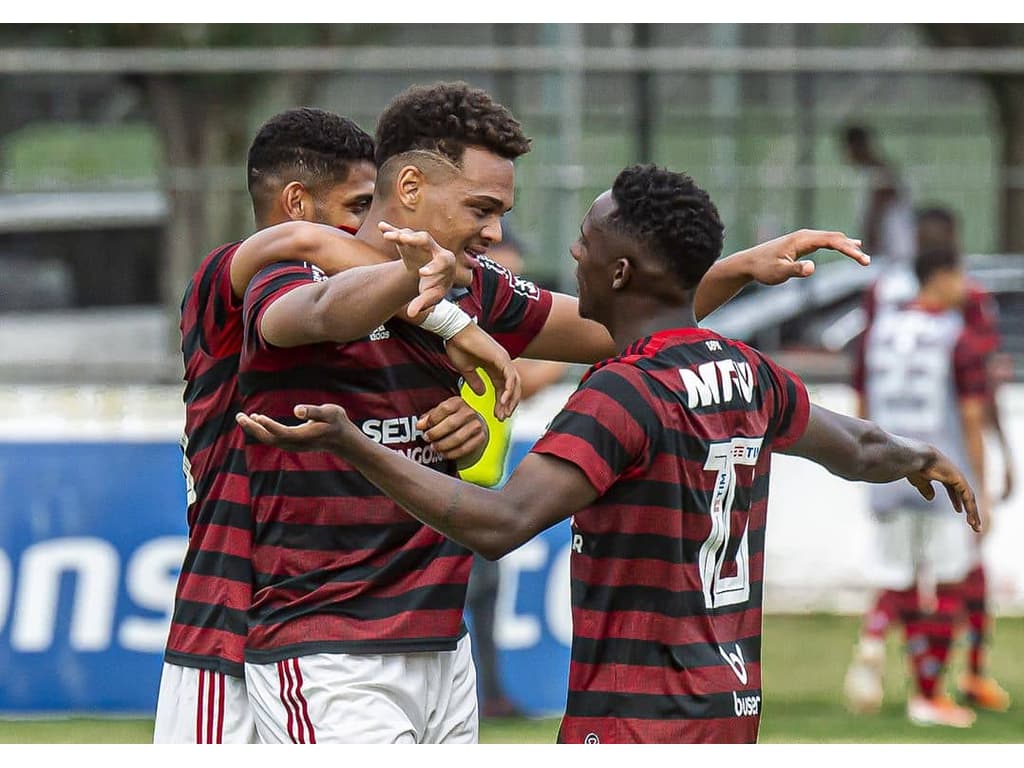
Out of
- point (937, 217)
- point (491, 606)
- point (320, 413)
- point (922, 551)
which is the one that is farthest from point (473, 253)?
point (937, 217)

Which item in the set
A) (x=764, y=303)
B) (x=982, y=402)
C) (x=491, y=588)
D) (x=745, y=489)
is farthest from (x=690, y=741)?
(x=764, y=303)

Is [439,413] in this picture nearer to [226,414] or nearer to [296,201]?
[226,414]

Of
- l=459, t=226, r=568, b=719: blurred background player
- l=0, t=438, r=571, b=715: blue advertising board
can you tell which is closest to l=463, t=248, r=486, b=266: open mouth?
l=459, t=226, r=568, b=719: blurred background player

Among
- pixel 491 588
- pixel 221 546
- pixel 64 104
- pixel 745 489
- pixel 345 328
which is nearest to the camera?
pixel 345 328

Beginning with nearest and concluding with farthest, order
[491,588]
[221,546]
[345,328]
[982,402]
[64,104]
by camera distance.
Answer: [345,328], [221,546], [491,588], [982,402], [64,104]

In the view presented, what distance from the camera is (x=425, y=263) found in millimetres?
2785

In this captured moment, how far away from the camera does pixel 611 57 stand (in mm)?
9930

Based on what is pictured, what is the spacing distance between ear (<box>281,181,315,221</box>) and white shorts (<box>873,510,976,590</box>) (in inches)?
187

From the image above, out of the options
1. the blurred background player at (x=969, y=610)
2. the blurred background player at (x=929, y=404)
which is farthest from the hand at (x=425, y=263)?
the blurred background player at (x=929, y=404)

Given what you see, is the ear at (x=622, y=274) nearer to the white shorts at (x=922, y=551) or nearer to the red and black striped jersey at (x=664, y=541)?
the red and black striped jersey at (x=664, y=541)

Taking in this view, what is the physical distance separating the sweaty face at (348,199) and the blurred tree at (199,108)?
6350 mm

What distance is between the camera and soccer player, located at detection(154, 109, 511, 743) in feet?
11.0

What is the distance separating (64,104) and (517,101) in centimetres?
269

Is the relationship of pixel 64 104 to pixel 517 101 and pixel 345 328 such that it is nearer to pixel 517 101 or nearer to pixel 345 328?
pixel 517 101
